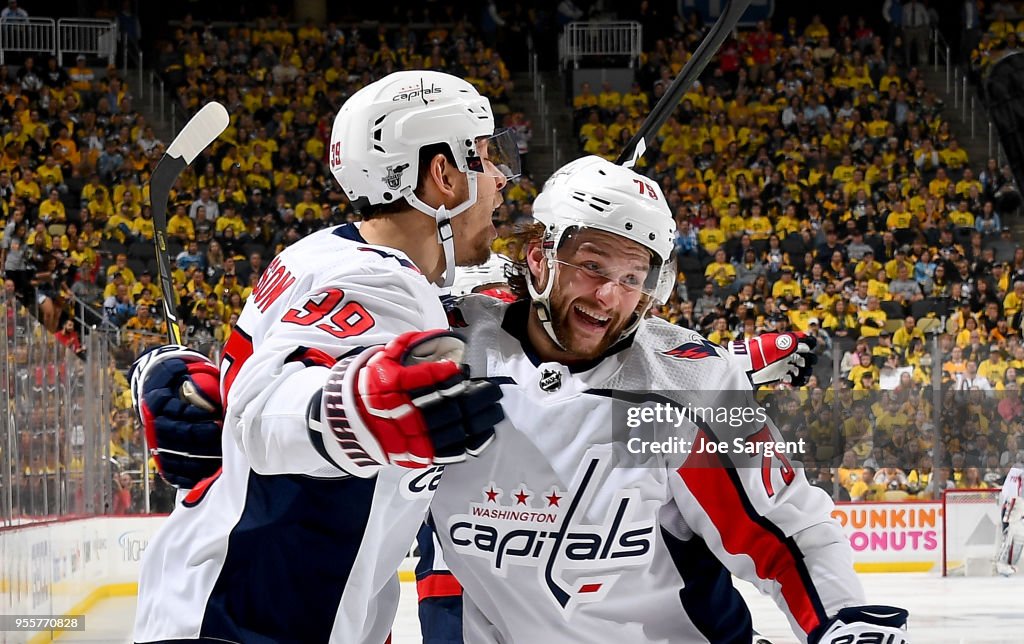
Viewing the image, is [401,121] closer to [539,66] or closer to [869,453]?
[869,453]

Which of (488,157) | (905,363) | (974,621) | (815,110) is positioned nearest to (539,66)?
(815,110)

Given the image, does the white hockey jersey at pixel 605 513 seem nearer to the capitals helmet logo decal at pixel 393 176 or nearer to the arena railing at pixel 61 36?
the capitals helmet logo decal at pixel 393 176

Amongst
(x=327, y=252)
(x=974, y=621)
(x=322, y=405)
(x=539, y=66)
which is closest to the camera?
(x=322, y=405)

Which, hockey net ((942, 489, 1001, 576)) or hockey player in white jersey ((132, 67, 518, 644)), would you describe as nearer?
hockey player in white jersey ((132, 67, 518, 644))

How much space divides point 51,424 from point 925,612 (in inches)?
159

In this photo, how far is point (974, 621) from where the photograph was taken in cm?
598

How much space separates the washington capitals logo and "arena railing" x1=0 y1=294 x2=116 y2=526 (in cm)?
247

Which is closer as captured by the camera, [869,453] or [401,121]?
[401,121]

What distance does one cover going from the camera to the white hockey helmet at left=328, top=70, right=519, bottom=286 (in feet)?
7.02

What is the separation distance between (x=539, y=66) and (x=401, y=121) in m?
14.2

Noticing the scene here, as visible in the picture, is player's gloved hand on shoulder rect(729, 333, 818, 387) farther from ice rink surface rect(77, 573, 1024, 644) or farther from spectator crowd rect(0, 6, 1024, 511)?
spectator crowd rect(0, 6, 1024, 511)

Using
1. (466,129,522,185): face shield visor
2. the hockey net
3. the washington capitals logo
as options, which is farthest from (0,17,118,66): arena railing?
the washington capitals logo

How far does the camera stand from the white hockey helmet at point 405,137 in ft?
7.02

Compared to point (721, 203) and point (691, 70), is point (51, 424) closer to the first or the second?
point (691, 70)
